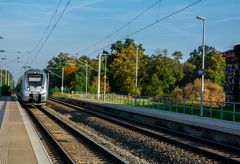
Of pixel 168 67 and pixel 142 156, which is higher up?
pixel 168 67

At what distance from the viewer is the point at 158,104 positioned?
37.8m

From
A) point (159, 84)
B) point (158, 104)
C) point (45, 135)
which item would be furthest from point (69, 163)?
point (159, 84)

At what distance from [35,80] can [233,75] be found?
18.5m

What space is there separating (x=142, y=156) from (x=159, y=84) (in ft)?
266

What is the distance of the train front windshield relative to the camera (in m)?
40.2

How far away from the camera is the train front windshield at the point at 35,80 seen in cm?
4022

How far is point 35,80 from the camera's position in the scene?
40.4 metres

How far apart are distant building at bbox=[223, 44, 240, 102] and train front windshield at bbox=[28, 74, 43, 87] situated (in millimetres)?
17692

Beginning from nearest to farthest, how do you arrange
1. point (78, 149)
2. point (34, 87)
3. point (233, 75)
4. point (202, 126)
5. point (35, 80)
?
point (78, 149)
point (202, 126)
point (34, 87)
point (35, 80)
point (233, 75)

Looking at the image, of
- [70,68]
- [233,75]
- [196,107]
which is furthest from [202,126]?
[70,68]

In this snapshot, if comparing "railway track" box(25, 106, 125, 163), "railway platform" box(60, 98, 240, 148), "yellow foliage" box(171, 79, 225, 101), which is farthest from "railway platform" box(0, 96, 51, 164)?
"yellow foliage" box(171, 79, 225, 101)

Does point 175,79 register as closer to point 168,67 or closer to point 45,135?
point 168,67

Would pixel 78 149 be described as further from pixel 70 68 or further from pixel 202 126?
pixel 70 68

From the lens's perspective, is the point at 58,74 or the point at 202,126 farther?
the point at 58,74
